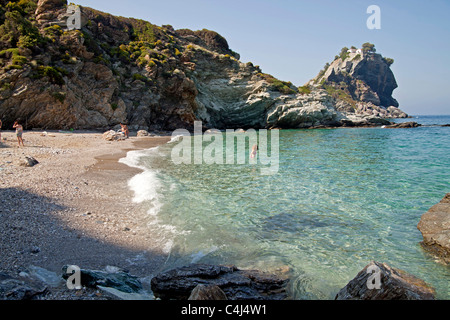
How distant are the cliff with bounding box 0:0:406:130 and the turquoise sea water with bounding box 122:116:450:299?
2389 cm

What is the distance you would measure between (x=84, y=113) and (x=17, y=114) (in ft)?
25.6

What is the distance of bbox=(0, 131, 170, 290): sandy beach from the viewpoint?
5.71 metres

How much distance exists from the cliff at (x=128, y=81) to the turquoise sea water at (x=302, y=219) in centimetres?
2389

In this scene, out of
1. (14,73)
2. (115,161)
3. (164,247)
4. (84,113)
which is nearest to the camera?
(164,247)

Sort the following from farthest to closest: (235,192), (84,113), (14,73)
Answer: (84,113)
(14,73)
(235,192)

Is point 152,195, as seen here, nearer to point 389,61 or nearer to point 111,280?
point 111,280

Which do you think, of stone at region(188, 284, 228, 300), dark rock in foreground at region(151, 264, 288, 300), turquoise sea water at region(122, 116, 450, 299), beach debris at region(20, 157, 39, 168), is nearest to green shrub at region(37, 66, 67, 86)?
beach debris at region(20, 157, 39, 168)

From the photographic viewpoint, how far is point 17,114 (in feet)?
96.0

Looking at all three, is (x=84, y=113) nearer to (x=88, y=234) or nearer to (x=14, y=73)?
(x=14, y=73)

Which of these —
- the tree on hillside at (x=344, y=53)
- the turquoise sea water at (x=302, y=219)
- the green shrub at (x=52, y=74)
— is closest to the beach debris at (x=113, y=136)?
the green shrub at (x=52, y=74)

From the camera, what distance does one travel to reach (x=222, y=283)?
4.75 meters

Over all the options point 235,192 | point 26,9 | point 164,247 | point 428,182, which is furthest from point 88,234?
point 26,9

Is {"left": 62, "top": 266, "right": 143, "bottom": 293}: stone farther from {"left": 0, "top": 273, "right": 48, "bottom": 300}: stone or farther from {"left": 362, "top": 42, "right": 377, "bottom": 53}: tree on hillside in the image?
{"left": 362, "top": 42, "right": 377, "bottom": 53}: tree on hillside

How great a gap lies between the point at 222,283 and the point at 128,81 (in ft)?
154
